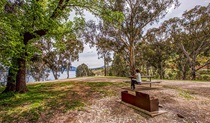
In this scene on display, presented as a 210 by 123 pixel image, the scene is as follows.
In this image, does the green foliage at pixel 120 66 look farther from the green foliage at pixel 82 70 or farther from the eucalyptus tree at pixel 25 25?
the eucalyptus tree at pixel 25 25

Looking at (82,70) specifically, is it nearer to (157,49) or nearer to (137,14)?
(157,49)

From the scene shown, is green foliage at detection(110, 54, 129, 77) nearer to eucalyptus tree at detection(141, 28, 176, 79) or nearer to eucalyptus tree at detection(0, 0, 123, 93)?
eucalyptus tree at detection(141, 28, 176, 79)

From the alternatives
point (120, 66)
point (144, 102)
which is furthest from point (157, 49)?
point (144, 102)

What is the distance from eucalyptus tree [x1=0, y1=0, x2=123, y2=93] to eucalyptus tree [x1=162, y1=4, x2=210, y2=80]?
17606 millimetres

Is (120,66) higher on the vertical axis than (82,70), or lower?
higher

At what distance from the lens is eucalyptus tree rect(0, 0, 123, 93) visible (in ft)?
16.4

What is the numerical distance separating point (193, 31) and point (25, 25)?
23563 mm

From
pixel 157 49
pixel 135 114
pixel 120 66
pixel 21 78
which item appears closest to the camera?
pixel 135 114

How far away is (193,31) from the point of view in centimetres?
2055

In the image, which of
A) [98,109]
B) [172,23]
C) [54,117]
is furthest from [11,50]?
[172,23]

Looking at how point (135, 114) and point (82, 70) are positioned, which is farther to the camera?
Answer: point (82, 70)

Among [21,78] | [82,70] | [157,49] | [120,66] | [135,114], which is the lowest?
[135,114]

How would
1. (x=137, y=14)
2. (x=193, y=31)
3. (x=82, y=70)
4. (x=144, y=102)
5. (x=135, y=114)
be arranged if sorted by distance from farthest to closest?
(x=82, y=70), (x=193, y=31), (x=137, y=14), (x=144, y=102), (x=135, y=114)

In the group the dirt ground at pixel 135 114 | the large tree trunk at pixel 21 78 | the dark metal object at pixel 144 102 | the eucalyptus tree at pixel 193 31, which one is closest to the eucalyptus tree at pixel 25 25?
the large tree trunk at pixel 21 78
